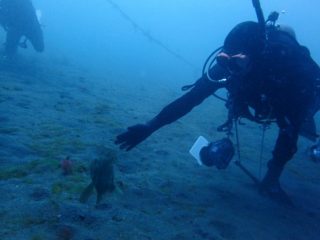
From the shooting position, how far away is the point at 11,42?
13.8 meters

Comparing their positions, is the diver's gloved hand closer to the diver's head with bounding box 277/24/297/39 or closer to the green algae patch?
the green algae patch

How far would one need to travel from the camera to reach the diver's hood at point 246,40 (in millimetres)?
4871

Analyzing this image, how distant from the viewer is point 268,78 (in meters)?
4.87

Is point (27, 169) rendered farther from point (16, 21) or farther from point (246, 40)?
point (16, 21)

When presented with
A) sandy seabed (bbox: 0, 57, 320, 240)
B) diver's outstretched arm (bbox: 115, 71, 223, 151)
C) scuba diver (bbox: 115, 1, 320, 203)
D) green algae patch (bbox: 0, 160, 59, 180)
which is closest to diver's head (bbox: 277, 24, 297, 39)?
scuba diver (bbox: 115, 1, 320, 203)

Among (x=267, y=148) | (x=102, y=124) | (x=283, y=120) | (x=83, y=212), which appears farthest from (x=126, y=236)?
(x=267, y=148)

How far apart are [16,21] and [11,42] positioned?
0.88 m

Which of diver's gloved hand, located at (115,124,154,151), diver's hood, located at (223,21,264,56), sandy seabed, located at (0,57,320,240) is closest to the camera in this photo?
sandy seabed, located at (0,57,320,240)

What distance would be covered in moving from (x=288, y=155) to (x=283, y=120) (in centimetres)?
61

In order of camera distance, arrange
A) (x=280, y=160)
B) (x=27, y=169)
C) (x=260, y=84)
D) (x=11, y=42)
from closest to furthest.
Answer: (x=27, y=169) → (x=260, y=84) → (x=280, y=160) → (x=11, y=42)

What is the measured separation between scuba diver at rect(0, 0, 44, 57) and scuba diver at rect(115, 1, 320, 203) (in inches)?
380

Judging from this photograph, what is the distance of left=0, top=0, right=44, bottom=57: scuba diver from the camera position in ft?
43.6

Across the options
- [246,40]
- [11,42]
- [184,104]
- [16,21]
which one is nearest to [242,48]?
[246,40]

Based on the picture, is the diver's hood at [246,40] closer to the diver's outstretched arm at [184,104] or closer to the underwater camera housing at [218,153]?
the diver's outstretched arm at [184,104]
